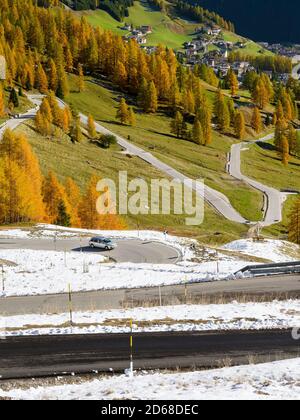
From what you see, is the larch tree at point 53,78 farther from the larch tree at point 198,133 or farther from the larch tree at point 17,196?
the larch tree at point 17,196

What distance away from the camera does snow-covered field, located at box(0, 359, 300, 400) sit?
1548 centimetres

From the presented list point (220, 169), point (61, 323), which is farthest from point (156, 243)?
point (220, 169)

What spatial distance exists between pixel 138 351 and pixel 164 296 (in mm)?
10225

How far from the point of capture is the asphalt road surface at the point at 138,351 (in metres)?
18.9

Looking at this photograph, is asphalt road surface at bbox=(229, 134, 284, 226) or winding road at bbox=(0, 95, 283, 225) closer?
winding road at bbox=(0, 95, 283, 225)

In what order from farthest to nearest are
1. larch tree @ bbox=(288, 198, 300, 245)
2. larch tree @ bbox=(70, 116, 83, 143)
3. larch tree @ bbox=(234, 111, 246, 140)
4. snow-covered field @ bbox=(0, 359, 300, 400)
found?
1. larch tree @ bbox=(234, 111, 246, 140)
2. larch tree @ bbox=(70, 116, 83, 143)
3. larch tree @ bbox=(288, 198, 300, 245)
4. snow-covered field @ bbox=(0, 359, 300, 400)

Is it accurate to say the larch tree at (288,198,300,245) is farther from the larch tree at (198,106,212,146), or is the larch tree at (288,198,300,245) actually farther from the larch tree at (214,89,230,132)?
the larch tree at (214,89,230,132)

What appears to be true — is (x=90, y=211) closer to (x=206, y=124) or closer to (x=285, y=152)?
(x=206, y=124)

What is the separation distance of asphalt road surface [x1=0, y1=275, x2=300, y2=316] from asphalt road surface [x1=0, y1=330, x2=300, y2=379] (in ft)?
20.9

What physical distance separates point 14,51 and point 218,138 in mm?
63949

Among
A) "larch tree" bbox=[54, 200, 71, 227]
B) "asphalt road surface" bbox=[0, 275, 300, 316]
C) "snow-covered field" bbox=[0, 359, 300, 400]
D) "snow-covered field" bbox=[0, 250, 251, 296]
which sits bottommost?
"larch tree" bbox=[54, 200, 71, 227]

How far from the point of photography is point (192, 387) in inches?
640

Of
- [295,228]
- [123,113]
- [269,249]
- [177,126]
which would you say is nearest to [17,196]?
[269,249]

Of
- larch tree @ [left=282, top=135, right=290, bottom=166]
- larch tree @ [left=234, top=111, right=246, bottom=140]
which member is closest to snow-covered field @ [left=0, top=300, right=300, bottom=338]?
larch tree @ [left=282, top=135, right=290, bottom=166]
